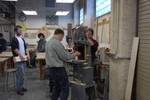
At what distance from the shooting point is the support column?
164 inches

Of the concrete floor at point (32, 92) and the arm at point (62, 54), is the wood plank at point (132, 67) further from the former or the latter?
the concrete floor at point (32, 92)

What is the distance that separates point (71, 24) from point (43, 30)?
173 centimetres

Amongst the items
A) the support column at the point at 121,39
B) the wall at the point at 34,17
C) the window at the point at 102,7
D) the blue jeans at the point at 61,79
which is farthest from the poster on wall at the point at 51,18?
the blue jeans at the point at 61,79

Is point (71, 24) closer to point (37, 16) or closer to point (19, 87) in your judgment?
point (37, 16)

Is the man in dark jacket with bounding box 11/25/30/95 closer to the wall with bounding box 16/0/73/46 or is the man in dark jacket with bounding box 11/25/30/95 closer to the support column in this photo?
the support column

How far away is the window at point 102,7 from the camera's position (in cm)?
717

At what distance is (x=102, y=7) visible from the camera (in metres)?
8.09

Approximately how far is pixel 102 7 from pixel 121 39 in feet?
13.5

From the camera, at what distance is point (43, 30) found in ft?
45.2

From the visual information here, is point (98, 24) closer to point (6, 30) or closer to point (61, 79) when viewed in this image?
point (61, 79)

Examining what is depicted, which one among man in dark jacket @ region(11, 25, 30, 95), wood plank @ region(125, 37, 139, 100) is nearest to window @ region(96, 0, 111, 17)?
man in dark jacket @ region(11, 25, 30, 95)

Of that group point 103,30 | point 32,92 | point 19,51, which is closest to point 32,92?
point 32,92

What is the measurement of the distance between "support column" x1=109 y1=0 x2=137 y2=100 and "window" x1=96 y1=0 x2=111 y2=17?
8.89 feet

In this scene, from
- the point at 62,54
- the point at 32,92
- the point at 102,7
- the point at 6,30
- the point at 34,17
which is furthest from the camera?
the point at 6,30
